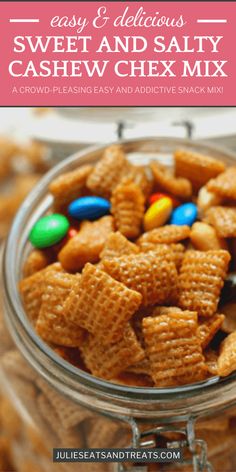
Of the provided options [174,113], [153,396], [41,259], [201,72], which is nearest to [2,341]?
[41,259]

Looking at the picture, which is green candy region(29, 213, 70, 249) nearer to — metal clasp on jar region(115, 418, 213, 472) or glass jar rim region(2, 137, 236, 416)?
glass jar rim region(2, 137, 236, 416)

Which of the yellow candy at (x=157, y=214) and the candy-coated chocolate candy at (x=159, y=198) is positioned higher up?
the candy-coated chocolate candy at (x=159, y=198)

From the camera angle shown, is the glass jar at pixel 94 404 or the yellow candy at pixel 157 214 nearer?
the glass jar at pixel 94 404

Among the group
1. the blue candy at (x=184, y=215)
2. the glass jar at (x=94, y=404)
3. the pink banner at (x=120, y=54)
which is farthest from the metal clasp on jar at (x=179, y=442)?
the pink banner at (x=120, y=54)

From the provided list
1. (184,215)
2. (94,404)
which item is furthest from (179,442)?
(184,215)

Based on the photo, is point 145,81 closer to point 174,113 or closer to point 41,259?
point 41,259

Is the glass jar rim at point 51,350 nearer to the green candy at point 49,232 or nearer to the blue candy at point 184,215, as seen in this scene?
the green candy at point 49,232

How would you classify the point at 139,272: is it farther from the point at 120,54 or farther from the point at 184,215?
the point at 120,54
